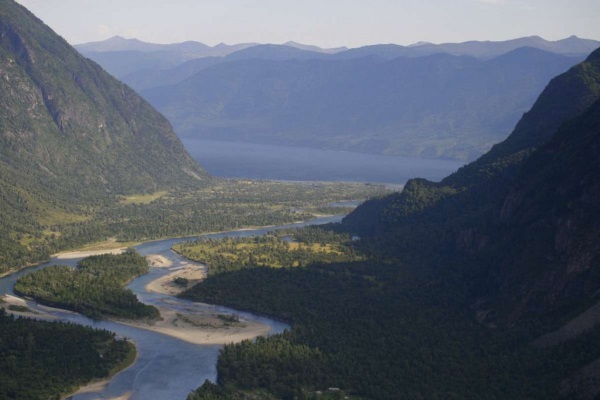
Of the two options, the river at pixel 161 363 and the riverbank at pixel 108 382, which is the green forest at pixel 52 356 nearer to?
the riverbank at pixel 108 382

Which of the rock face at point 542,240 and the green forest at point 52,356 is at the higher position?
the rock face at point 542,240

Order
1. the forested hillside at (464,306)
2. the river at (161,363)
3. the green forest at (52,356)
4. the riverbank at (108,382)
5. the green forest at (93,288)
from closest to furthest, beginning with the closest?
the green forest at (52,356) → the forested hillside at (464,306) → the riverbank at (108,382) → the river at (161,363) → the green forest at (93,288)

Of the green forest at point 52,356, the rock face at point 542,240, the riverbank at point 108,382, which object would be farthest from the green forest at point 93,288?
the rock face at point 542,240

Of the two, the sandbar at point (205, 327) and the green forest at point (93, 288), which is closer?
the sandbar at point (205, 327)

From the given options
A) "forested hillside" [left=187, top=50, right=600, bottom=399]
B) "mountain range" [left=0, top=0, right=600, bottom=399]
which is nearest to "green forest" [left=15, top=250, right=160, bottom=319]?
"forested hillside" [left=187, top=50, right=600, bottom=399]

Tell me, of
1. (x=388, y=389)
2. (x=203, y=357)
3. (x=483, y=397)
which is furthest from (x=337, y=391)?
(x=203, y=357)

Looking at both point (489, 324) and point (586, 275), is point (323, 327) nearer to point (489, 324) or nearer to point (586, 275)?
point (489, 324)

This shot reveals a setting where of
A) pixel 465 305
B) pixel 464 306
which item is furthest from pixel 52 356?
pixel 465 305

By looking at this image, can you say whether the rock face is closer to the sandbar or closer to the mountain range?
the mountain range
